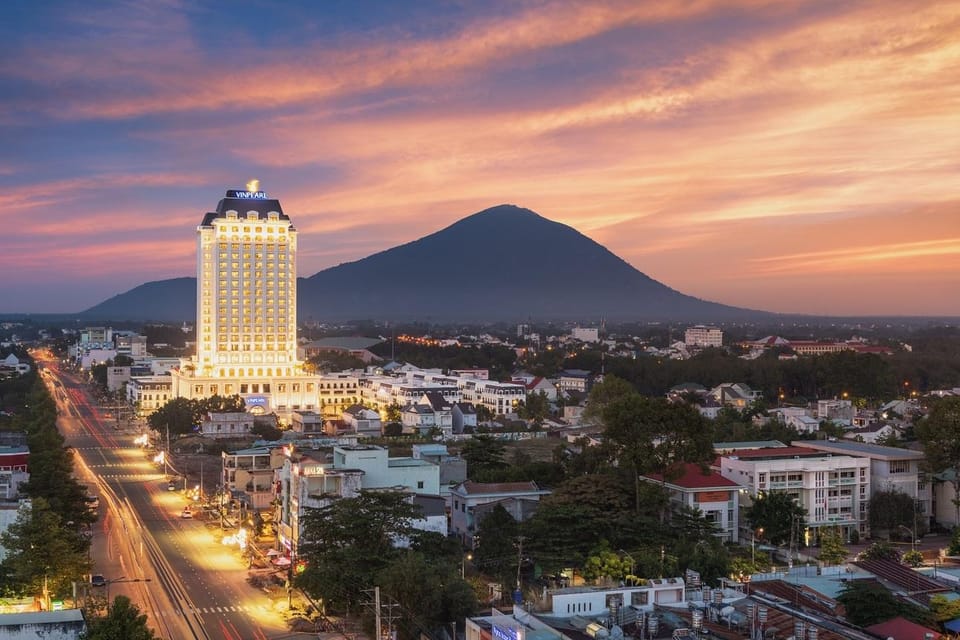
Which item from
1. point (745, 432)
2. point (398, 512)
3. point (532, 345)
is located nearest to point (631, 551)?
point (398, 512)

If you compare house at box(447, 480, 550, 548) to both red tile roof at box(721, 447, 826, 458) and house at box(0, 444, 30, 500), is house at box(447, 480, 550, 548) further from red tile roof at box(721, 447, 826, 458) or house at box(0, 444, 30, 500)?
house at box(0, 444, 30, 500)

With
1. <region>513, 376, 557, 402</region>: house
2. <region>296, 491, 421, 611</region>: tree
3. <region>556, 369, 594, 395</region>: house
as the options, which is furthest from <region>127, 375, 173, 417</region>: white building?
<region>296, 491, 421, 611</region>: tree

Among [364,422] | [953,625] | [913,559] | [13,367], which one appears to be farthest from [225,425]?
[13,367]

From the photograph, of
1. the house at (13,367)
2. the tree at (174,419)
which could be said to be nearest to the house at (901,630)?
the tree at (174,419)

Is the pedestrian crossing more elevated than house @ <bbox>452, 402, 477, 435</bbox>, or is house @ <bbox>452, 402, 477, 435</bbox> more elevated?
house @ <bbox>452, 402, 477, 435</bbox>

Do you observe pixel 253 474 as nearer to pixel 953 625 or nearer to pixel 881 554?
pixel 881 554

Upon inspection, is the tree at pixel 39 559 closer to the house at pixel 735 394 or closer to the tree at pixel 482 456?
the tree at pixel 482 456

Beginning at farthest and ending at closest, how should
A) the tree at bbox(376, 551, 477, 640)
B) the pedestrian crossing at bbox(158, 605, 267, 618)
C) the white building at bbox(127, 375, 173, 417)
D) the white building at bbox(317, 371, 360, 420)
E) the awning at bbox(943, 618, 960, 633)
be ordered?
the white building at bbox(317, 371, 360, 420) → the white building at bbox(127, 375, 173, 417) → the pedestrian crossing at bbox(158, 605, 267, 618) → the tree at bbox(376, 551, 477, 640) → the awning at bbox(943, 618, 960, 633)
